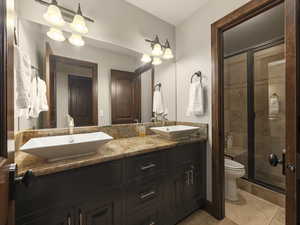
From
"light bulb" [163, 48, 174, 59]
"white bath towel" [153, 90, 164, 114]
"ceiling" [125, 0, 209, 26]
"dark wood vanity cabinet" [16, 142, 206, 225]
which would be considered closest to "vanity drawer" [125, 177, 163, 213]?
"dark wood vanity cabinet" [16, 142, 206, 225]

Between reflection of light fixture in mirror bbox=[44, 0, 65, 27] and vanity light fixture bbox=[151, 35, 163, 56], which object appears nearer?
reflection of light fixture in mirror bbox=[44, 0, 65, 27]

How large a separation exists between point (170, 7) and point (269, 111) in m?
2.06

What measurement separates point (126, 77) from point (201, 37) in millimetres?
1040

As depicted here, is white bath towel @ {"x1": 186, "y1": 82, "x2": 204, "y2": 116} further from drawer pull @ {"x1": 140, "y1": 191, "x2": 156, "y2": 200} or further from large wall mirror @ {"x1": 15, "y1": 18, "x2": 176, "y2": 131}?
drawer pull @ {"x1": 140, "y1": 191, "x2": 156, "y2": 200}

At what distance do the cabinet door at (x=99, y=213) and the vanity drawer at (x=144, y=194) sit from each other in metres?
0.09

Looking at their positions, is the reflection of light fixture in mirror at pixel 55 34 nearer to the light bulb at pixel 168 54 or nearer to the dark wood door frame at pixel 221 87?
the light bulb at pixel 168 54

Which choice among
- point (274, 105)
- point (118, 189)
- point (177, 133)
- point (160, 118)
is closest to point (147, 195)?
point (118, 189)

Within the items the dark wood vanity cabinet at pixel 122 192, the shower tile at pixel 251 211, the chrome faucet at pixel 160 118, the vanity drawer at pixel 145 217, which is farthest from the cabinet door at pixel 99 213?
the shower tile at pixel 251 211

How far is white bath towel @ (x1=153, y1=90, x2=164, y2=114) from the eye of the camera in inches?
79.4

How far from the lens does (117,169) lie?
104 cm

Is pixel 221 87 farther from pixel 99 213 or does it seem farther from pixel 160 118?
pixel 99 213

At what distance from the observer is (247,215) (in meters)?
1.60

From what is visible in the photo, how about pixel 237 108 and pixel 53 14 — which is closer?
pixel 53 14

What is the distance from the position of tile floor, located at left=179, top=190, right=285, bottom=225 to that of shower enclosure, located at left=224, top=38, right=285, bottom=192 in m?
0.36
